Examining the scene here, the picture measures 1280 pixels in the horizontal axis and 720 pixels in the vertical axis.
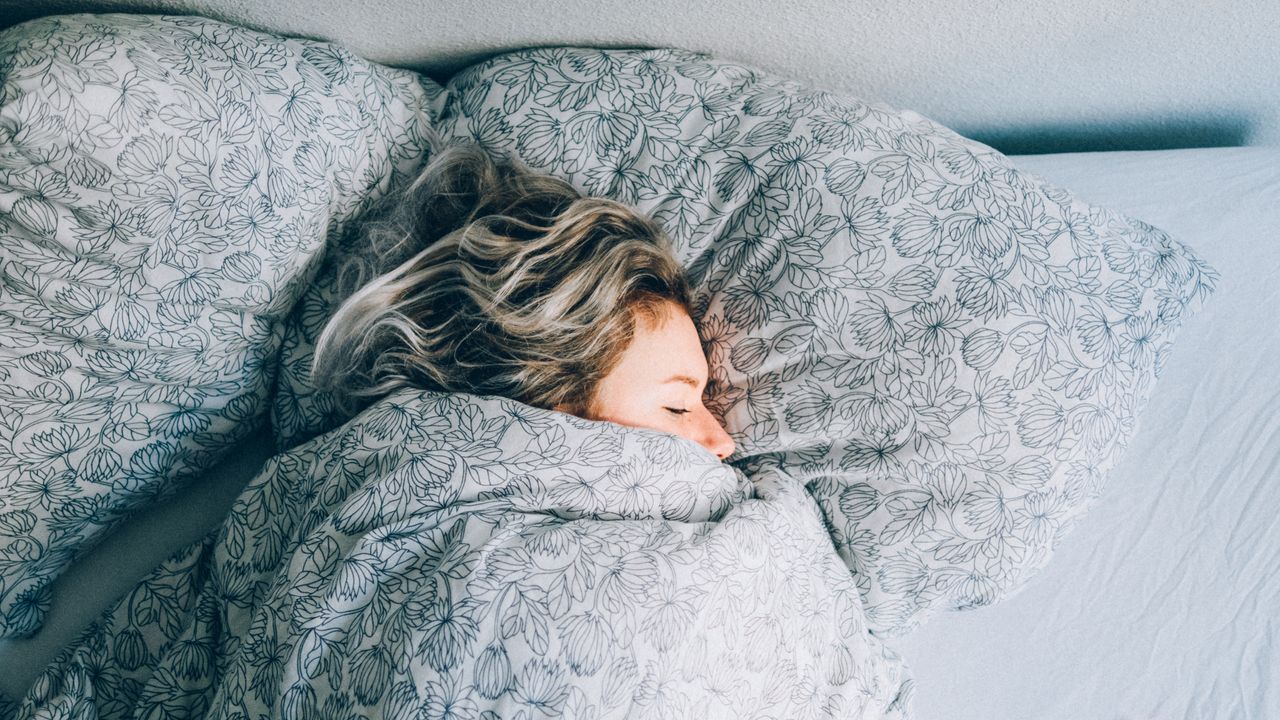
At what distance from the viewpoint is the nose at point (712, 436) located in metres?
0.88

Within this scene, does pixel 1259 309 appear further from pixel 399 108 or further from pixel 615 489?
pixel 399 108

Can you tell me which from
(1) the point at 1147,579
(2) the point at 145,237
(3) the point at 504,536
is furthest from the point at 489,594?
(1) the point at 1147,579

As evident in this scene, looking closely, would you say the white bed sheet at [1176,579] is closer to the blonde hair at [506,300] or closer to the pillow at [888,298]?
the pillow at [888,298]

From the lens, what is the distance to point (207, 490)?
Result: 982mm

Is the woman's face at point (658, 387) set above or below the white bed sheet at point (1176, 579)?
above

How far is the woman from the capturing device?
854 millimetres

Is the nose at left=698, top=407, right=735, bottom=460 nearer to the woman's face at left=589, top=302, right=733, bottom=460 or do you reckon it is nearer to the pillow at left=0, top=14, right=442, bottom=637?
the woman's face at left=589, top=302, right=733, bottom=460

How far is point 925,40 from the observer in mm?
1060

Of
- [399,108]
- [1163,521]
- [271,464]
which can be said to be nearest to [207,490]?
[271,464]

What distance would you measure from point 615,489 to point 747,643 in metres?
0.20

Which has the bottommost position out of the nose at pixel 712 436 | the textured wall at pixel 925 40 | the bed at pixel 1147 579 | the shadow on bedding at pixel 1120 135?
the bed at pixel 1147 579

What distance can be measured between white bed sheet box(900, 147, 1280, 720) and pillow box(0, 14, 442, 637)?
92 cm

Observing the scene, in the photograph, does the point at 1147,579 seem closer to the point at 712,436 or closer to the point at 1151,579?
the point at 1151,579

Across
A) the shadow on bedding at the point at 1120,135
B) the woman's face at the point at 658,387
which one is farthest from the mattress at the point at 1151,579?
the woman's face at the point at 658,387
